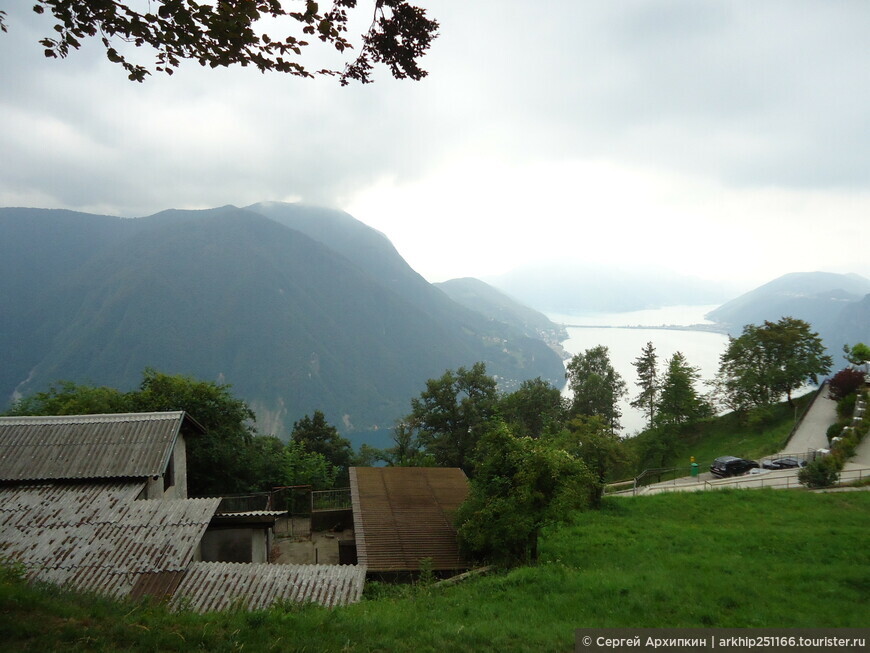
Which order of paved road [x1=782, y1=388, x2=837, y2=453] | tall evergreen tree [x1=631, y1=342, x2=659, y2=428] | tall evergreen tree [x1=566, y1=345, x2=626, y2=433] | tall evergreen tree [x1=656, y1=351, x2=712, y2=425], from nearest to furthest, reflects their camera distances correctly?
paved road [x1=782, y1=388, x2=837, y2=453]
tall evergreen tree [x1=656, y1=351, x2=712, y2=425]
tall evergreen tree [x1=566, y1=345, x2=626, y2=433]
tall evergreen tree [x1=631, y1=342, x2=659, y2=428]

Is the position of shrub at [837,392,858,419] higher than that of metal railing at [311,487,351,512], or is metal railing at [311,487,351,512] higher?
shrub at [837,392,858,419]

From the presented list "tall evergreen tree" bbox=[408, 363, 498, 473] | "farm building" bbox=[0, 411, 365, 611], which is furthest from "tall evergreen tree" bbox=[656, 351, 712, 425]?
"farm building" bbox=[0, 411, 365, 611]

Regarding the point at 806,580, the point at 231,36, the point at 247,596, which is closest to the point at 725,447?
the point at 806,580

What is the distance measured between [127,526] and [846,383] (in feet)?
132

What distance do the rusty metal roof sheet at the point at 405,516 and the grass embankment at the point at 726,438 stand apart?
17.1 metres

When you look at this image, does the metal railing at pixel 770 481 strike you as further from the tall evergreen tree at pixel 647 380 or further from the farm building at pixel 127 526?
the tall evergreen tree at pixel 647 380

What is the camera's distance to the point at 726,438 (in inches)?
1388

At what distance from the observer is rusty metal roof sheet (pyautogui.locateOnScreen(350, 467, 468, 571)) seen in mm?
13388

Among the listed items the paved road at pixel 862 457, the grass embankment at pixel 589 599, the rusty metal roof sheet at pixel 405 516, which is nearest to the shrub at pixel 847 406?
the paved road at pixel 862 457

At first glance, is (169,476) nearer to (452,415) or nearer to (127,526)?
(127,526)

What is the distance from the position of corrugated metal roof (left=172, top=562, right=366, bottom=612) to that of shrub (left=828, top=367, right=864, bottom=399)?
116ft

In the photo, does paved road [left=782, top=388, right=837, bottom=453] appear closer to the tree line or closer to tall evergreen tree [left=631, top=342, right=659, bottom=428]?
the tree line

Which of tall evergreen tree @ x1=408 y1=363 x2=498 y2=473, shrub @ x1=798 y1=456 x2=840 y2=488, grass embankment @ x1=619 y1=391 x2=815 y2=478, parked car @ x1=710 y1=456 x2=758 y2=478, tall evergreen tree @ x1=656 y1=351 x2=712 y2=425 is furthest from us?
tall evergreen tree @ x1=408 y1=363 x2=498 y2=473

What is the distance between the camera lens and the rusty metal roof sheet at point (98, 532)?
32.1 ft
